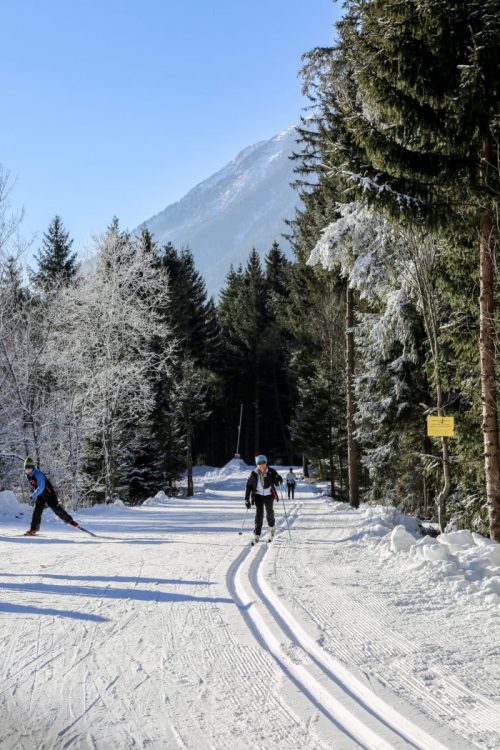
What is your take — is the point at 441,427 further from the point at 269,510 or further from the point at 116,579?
the point at 116,579

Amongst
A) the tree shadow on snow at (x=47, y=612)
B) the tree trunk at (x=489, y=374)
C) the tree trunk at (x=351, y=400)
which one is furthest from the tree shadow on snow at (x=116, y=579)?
the tree trunk at (x=351, y=400)

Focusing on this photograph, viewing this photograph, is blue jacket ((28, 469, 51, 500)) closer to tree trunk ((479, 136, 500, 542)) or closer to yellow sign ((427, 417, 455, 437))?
yellow sign ((427, 417, 455, 437))

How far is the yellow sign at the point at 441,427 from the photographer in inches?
484

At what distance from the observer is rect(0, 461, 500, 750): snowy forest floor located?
3.65 m

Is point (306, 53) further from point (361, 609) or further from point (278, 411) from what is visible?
point (278, 411)

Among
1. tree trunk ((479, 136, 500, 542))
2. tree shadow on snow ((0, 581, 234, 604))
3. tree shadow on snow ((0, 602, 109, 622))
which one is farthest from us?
tree trunk ((479, 136, 500, 542))

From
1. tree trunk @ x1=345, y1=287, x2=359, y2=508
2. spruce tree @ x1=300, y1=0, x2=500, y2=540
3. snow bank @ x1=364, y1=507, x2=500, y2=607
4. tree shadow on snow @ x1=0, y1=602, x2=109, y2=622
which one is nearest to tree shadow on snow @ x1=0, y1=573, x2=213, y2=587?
tree shadow on snow @ x1=0, y1=602, x2=109, y2=622

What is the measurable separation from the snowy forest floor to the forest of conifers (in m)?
4.60

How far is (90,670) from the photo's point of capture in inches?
183

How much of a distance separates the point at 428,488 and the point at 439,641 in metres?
16.7

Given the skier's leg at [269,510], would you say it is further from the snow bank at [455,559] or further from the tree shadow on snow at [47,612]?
the tree shadow on snow at [47,612]

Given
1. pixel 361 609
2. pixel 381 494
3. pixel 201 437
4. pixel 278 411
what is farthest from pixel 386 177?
pixel 201 437

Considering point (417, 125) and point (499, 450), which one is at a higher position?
point (417, 125)

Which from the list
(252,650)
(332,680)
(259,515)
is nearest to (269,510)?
(259,515)
